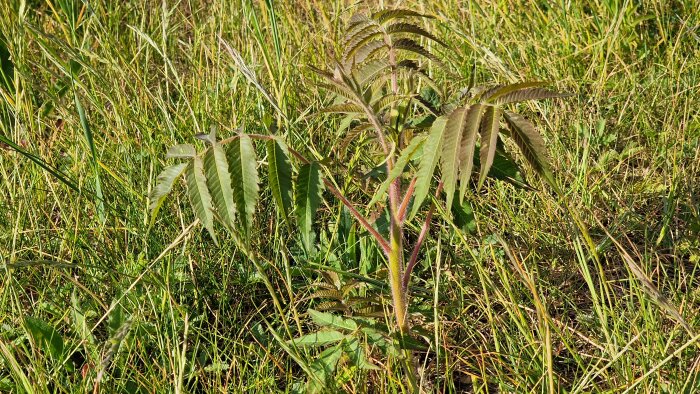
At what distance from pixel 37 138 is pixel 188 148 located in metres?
1.27

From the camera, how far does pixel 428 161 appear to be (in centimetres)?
120

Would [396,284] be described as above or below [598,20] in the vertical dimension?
below

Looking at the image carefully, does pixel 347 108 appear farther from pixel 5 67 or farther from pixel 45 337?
pixel 5 67

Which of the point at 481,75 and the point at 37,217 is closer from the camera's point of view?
the point at 37,217

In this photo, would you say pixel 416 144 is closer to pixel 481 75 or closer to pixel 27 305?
pixel 27 305

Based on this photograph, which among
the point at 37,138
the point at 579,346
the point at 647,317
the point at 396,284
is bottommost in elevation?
the point at 579,346

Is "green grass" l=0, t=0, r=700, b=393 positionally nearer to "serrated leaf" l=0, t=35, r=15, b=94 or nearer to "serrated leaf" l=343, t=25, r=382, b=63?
"serrated leaf" l=0, t=35, r=15, b=94

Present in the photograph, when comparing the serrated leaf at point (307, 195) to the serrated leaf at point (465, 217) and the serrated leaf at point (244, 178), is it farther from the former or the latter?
the serrated leaf at point (465, 217)

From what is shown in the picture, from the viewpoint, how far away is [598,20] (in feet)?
9.05

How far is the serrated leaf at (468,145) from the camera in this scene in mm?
1152

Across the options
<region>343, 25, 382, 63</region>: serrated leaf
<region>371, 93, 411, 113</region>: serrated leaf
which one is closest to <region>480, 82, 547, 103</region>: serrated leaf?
<region>371, 93, 411, 113</region>: serrated leaf

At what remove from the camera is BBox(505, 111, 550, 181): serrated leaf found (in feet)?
3.95

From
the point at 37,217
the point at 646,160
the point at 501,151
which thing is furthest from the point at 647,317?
the point at 37,217

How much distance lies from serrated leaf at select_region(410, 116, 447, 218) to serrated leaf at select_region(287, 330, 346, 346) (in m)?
0.47
